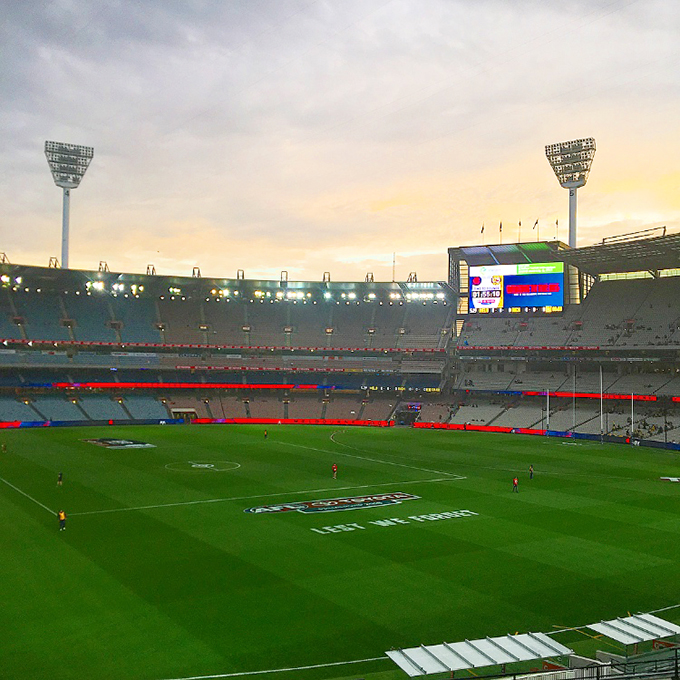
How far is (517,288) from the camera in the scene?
312 feet

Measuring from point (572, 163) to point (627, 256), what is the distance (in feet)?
62.9

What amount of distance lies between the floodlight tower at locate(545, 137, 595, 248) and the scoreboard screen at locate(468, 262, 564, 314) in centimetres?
675

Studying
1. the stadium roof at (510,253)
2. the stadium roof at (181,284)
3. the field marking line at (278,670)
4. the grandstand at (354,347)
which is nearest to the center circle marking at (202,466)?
the field marking line at (278,670)

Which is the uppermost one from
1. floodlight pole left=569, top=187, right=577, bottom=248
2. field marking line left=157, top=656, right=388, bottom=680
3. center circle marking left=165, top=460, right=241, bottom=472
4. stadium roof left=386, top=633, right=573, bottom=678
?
floodlight pole left=569, top=187, right=577, bottom=248

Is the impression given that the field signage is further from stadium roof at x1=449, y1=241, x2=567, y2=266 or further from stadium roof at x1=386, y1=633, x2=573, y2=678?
stadium roof at x1=449, y1=241, x2=567, y2=266

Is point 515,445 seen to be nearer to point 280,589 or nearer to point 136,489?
point 136,489

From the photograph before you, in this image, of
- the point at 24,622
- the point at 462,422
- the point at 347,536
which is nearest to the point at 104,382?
the point at 462,422

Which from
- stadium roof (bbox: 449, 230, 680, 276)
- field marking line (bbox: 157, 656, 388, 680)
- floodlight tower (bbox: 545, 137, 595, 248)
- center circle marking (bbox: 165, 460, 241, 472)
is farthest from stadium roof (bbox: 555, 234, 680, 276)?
field marking line (bbox: 157, 656, 388, 680)

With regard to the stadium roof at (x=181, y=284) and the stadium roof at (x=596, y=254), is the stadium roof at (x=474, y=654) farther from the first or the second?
the stadium roof at (x=181, y=284)

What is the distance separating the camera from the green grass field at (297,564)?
2012cm

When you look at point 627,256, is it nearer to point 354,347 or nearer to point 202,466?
point 354,347

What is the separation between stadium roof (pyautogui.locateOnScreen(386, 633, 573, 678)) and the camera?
47.6ft

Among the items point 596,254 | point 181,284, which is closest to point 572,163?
point 596,254

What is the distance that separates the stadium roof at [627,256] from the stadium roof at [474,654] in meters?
63.6
